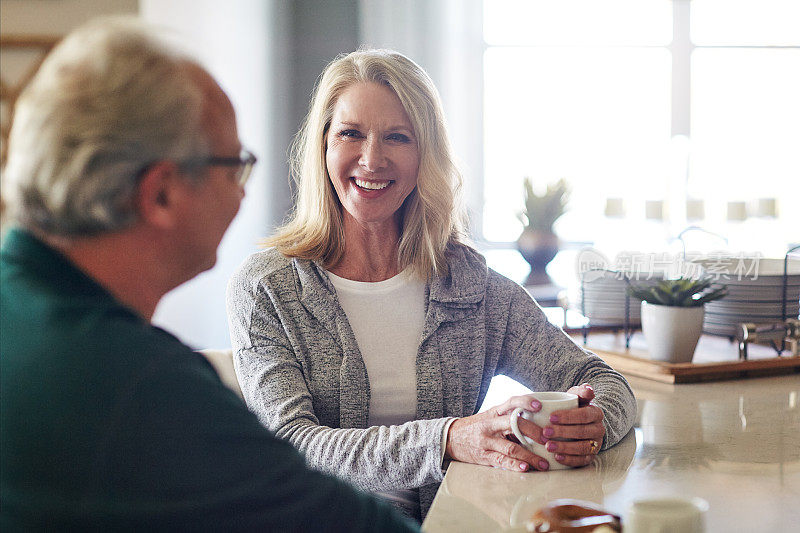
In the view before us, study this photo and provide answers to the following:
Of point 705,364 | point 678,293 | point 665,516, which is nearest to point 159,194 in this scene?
point 665,516

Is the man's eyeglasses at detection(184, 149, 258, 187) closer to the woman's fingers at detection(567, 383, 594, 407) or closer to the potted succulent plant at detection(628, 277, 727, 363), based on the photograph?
the woman's fingers at detection(567, 383, 594, 407)

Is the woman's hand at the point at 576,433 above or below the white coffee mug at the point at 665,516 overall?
below

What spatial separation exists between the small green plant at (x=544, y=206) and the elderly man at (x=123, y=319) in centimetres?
258

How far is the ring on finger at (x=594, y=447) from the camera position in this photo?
119cm

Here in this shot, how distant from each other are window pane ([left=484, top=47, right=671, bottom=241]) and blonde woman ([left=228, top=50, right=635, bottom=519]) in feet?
11.8

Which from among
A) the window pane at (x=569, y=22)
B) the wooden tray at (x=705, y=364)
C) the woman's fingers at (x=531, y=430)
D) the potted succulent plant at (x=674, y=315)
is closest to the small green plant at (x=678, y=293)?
the potted succulent plant at (x=674, y=315)

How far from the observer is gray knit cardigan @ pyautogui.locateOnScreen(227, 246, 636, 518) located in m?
1.25

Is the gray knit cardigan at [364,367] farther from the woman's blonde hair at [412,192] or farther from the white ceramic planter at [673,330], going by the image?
the white ceramic planter at [673,330]

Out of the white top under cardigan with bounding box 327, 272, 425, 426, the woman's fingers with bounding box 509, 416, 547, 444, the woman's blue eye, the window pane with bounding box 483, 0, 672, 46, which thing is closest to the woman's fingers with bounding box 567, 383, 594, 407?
the woman's fingers with bounding box 509, 416, 547, 444

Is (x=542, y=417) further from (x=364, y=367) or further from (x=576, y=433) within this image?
(x=364, y=367)

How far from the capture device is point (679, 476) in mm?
1128

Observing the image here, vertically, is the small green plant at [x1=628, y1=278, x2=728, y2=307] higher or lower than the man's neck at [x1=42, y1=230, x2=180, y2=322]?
lower

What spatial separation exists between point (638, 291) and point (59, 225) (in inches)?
51.1

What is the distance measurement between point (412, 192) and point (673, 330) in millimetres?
607
